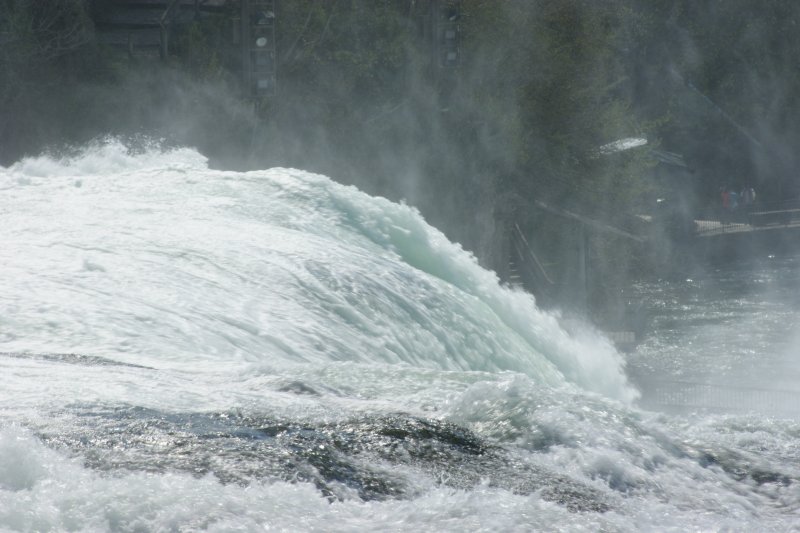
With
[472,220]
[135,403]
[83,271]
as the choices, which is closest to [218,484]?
[135,403]

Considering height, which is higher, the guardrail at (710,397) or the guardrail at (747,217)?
the guardrail at (747,217)

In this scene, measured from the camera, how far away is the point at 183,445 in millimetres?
3723

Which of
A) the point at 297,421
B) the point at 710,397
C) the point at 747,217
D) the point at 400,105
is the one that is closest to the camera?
the point at 297,421

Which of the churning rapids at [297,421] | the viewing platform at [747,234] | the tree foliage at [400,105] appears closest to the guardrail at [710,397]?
the churning rapids at [297,421]

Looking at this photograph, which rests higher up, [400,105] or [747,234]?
[400,105]

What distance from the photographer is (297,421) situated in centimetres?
409

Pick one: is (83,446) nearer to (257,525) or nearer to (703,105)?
(257,525)

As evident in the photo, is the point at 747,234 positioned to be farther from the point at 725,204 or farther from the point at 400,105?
the point at 400,105

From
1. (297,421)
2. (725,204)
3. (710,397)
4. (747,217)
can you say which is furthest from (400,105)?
(297,421)

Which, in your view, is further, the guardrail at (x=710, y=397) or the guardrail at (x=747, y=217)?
the guardrail at (x=747, y=217)

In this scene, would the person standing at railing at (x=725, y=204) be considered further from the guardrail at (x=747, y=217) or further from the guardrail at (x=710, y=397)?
the guardrail at (x=710, y=397)

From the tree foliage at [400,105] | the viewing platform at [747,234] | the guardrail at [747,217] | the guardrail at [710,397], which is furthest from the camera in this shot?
the guardrail at [747,217]

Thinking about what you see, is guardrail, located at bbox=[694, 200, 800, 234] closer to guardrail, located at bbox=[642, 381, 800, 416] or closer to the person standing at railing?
the person standing at railing

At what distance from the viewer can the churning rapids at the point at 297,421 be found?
3336 millimetres
